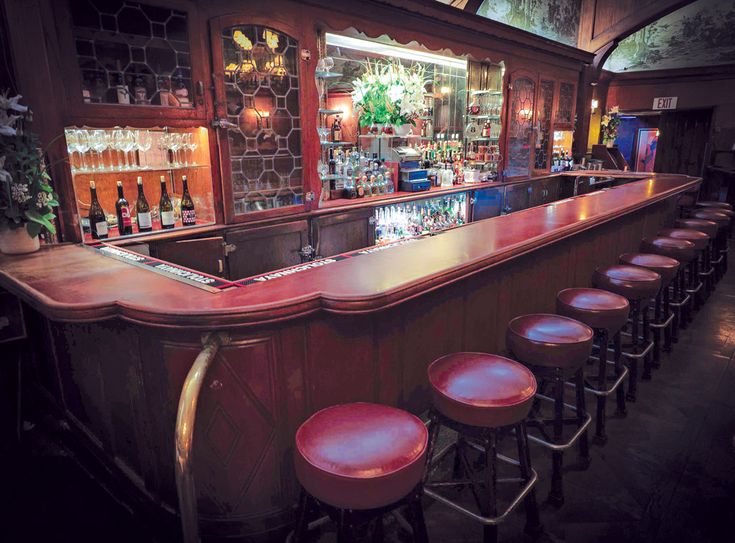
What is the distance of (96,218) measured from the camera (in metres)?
2.92

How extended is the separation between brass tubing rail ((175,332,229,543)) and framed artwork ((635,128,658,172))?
14325 mm

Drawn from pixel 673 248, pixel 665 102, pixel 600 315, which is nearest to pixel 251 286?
pixel 600 315

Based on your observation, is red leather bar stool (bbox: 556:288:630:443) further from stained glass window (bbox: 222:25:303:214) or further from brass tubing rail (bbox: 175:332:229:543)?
stained glass window (bbox: 222:25:303:214)

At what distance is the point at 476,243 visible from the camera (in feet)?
8.43

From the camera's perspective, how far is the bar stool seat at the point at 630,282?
3033 millimetres

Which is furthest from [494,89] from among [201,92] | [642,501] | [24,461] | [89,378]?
[24,461]

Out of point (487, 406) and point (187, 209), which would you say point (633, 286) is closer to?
point (487, 406)

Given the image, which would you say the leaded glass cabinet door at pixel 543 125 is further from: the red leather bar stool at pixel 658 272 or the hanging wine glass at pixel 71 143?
the hanging wine glass at pixel 71 143

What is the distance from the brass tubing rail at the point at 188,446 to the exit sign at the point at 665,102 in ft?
41.3

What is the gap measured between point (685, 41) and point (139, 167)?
1224cm

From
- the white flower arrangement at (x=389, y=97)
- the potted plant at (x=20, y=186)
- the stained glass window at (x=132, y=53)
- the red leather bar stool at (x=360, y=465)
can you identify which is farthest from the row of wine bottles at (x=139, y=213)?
the red leather bar stool at (x=360, y=465)

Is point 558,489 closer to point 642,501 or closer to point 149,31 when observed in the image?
point 642,501

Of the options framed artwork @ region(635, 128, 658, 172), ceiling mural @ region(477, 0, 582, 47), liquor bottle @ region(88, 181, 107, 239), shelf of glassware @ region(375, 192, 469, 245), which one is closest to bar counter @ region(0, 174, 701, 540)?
liquor bottle @ region(88, 181, 107, 239)

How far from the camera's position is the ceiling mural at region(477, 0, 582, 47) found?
742cm
